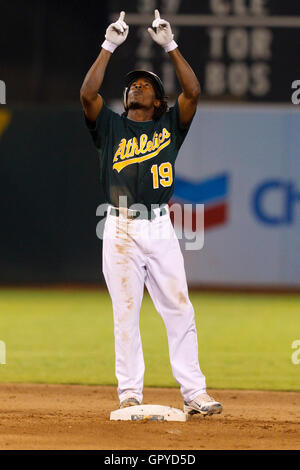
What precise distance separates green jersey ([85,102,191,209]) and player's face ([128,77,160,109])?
96 mm

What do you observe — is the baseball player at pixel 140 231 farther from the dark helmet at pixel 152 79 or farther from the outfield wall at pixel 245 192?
the outfield wall at pixel 245 192

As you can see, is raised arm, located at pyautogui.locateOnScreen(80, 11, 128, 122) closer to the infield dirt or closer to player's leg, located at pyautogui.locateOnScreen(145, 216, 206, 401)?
player's leg, located at pyautogui.locateOnScreen(145, 216, 206, 401)

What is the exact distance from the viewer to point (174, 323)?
5.13 meters

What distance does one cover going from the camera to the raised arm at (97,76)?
5020 millimetres

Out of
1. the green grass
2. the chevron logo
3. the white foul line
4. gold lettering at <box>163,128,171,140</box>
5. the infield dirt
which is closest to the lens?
the infield dirt

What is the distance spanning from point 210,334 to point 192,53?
14.6ft

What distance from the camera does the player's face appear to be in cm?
521

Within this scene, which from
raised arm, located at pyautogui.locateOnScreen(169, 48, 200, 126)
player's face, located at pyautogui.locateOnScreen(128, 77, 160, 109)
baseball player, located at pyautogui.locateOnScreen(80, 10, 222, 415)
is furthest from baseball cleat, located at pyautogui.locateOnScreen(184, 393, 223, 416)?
player's face, located at pyautogui.locateOnScreen(128, 77, 160, 109)

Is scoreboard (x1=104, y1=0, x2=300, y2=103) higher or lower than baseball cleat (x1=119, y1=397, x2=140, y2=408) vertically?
higher

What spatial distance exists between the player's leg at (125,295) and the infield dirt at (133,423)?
27cm

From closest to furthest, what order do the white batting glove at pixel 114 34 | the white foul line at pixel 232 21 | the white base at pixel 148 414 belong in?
the white base at pixel 148 414 < the white batting glove at pixel 114 34 < the white foul line at pixel 232 21

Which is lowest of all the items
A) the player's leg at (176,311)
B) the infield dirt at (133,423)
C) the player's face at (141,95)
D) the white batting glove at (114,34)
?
the infield dirt at (133,423)

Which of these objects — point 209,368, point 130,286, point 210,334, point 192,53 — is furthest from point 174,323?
point 192,53

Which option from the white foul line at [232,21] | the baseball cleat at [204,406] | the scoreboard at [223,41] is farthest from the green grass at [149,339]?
the white foul line at [232,21]
